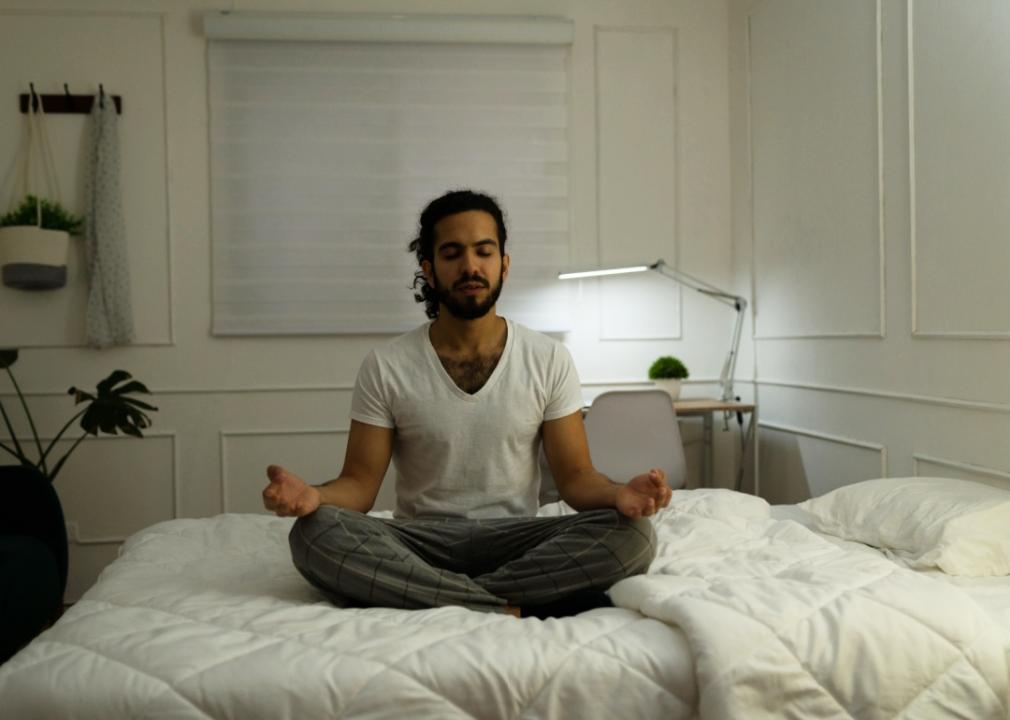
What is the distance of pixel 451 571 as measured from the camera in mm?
1875

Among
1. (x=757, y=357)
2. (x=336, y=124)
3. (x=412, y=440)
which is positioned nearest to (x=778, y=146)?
(x=757, y=357)

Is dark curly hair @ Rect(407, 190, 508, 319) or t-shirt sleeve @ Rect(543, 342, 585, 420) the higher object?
dark curly hair @ Rect(407, 190, 508, 319)

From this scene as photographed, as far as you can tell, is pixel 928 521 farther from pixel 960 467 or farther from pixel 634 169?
pixel 634 169

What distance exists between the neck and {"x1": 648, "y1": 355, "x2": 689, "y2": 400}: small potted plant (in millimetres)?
1981

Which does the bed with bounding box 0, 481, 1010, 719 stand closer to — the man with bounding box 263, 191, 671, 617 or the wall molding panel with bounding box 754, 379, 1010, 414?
the man with bounding box 263, 191, 671, 617

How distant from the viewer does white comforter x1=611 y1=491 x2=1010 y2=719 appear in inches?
56.7

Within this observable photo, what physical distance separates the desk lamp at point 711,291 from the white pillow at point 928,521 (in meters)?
1.71

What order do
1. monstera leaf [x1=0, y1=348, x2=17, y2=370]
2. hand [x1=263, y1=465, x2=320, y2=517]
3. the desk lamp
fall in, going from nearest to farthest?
hand [x1=263, y1=465, x2=320, y2=517] → monstera leaf [x1=0, y1=348, x2=17, y2=370] → the desk lamp

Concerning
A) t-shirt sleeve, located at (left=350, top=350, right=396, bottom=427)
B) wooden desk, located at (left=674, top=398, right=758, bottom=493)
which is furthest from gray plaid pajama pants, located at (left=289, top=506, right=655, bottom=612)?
wooden desk, located at (left=674, top=398, right=758, bottom=493)

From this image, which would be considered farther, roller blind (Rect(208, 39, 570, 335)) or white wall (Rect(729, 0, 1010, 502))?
roller blind (Rect(208, 39, 570, 335))

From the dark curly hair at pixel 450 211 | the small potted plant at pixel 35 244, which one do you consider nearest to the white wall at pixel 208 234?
the small potted plant at pixel 35 244

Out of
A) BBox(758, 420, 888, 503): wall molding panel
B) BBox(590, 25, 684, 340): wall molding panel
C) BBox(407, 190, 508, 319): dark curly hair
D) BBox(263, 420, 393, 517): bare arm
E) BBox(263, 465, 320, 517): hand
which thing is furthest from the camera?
BBox(590, 25, 684, 340): wall molding panel

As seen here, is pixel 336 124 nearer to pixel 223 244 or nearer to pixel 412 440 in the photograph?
pixel 223 244

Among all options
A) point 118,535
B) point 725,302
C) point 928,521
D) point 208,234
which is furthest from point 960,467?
point 118,535
